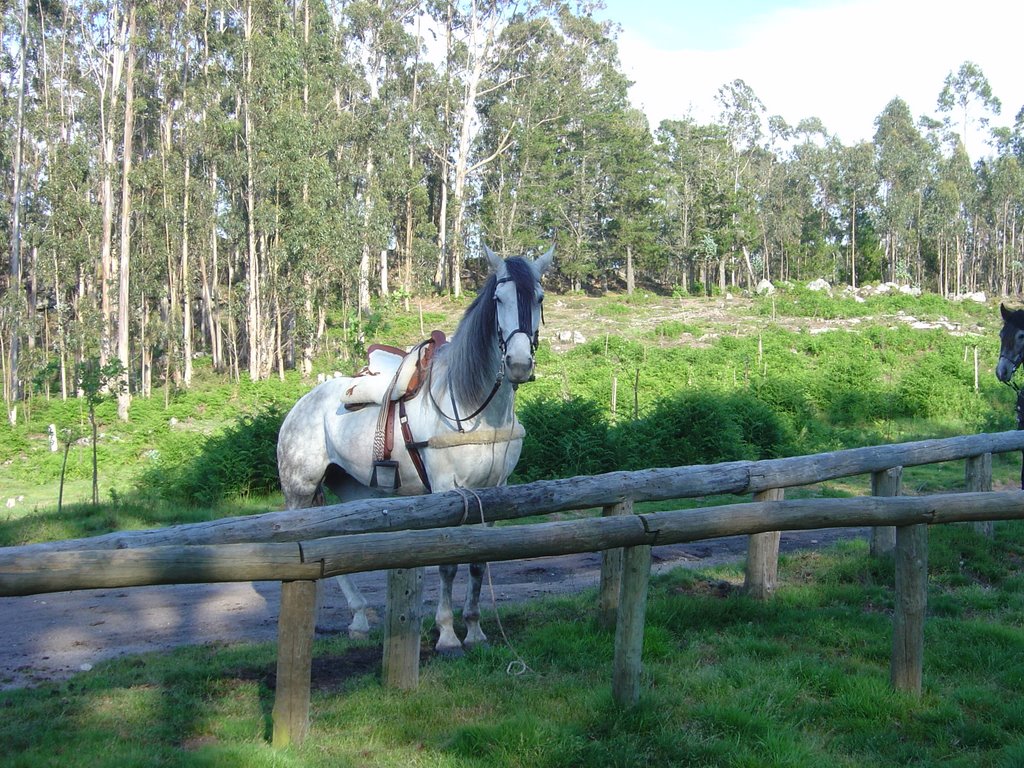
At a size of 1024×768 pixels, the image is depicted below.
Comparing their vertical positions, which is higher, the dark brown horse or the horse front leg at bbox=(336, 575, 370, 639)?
the dark brown horse

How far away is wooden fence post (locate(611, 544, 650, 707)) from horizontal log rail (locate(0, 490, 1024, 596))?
5.5 inches

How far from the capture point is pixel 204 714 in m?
4.27

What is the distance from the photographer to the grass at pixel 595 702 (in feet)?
12.4

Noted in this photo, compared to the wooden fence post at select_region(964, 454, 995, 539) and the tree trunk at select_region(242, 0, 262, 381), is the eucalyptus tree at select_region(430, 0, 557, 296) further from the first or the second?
the wooden fence post at select_region(964, 454, 995, 539)

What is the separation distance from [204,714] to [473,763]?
1.49 metres

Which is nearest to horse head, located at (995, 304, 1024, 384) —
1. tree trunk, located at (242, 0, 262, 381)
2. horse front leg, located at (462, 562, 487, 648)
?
horse front leg, located at (462, 562, 487, 648)

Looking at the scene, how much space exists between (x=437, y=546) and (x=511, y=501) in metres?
1.07

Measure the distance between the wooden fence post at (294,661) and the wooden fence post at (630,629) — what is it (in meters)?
1.51

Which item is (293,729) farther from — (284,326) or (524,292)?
(284,326)

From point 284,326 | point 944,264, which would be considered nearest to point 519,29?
point 284,326

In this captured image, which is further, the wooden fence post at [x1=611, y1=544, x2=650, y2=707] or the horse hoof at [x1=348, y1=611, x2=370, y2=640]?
the horse hoof at [x1=348, y1=611, x2=370, y2=640]

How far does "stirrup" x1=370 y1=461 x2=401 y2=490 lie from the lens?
19.2ft

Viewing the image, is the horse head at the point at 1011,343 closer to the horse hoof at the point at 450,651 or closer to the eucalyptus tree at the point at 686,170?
the horse hoof at the point at 450,651

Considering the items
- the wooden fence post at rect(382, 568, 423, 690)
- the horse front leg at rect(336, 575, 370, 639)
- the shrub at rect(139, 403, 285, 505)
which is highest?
the wooden fence post at rect(382, 568, 423, 690)
